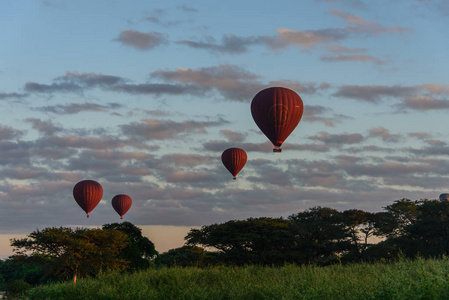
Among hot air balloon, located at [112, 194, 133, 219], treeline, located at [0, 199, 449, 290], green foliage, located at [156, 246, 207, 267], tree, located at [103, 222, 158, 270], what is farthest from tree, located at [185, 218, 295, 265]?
hot air balloon, located at [112, 194, 133, 219]

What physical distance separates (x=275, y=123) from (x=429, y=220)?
90.0ft

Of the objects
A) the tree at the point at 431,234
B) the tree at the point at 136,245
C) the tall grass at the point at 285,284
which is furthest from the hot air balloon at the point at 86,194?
the tree at the point at 431,234

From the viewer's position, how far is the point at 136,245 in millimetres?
70188

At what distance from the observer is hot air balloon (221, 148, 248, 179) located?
2478 inches

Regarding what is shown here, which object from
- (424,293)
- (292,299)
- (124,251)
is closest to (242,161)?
(124,251)

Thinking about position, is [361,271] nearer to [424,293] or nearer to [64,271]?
[424,293]

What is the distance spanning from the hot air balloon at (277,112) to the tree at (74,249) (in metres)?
24.2

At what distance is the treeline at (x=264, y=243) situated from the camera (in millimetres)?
59844

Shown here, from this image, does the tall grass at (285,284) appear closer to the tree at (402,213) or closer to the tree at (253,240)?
the tree at (253,240)

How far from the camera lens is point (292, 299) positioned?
22.0m

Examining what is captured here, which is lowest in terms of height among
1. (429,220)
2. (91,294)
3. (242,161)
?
(91,294)

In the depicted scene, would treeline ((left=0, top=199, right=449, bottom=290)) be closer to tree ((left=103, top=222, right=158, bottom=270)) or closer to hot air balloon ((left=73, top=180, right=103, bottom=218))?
tree ((left=103, top=222, right=158, bottom=270))

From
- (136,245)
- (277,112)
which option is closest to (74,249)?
(136,245)

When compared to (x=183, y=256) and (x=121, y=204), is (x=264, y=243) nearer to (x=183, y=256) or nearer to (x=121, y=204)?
(x=183, y=256)
